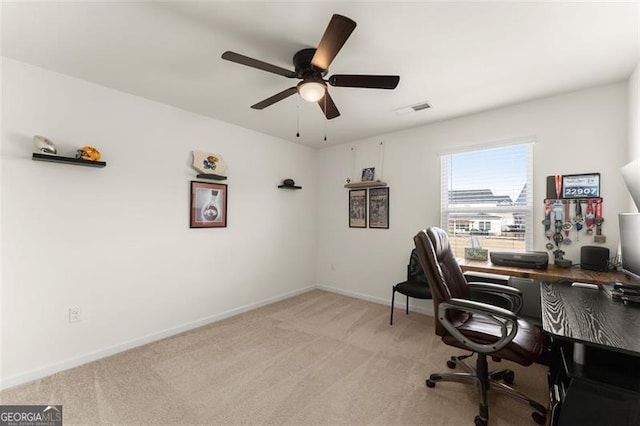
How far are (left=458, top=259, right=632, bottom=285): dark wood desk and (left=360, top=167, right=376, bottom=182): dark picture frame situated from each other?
5.93 feet

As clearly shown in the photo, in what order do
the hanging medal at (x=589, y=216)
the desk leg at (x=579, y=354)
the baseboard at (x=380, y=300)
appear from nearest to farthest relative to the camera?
1. the desk leg at (x=579, y=354)
2. the hanging medal at (x=589, y=216)
3. the baseboard at (x=380, y=300)

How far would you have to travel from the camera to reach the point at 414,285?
318cm

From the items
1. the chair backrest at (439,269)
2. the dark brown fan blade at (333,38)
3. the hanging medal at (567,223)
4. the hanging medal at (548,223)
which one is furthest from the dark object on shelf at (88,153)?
the hanging medal at (567,223)

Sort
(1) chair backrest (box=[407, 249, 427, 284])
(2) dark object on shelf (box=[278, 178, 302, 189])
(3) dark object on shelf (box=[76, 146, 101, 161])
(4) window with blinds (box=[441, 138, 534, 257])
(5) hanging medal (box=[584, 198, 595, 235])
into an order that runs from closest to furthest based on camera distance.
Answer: (3) dark object on shelf (box=[76, 146, 101, 161]), (5) hanging medal (box=[584, 198, 595, 235]), (4) window with blinds (box=[441, 138, 534, 257]), (1) chair backrest (box=[407, 249, 427, 284]), (2) dark object on shelf (box=[278, 178, 302, 189])

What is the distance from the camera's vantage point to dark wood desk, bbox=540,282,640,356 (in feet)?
3.58

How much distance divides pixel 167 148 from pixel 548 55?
11.4 ft

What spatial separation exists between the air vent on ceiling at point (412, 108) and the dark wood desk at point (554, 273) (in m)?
1.68

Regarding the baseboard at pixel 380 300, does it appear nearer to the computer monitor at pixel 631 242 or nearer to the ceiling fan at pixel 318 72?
the computer monitor at pixel 631 242

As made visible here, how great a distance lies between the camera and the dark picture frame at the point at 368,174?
13.1 ft

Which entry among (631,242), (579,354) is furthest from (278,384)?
(631,242)

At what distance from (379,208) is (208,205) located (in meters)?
2.32

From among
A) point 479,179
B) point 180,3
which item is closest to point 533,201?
point 479,179

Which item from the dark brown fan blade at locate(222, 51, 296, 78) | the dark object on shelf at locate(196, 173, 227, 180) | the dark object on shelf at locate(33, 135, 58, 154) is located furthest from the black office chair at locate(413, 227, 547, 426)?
the dark object on shelf at locate(33, 135, 58, 154)

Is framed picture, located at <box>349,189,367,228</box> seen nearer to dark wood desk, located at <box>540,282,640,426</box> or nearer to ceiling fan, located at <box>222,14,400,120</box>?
ceiling fan, located at <box>222,14,400,120</box>
